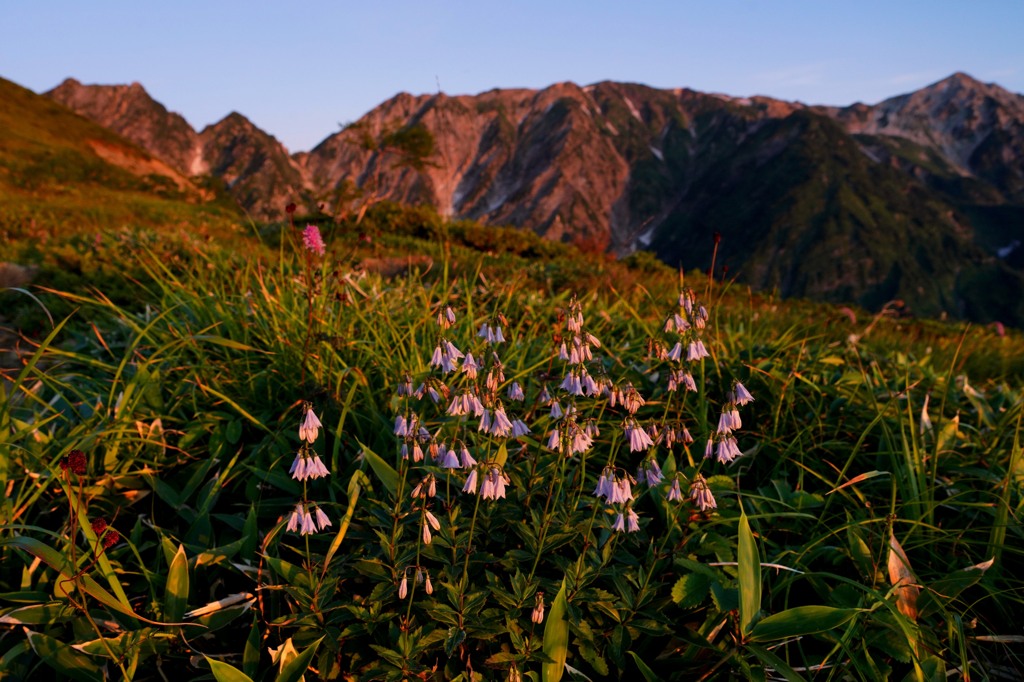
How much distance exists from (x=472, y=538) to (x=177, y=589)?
127 centimetres

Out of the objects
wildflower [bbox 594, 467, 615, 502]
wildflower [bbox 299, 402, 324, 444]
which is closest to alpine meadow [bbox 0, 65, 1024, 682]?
wildflower [bbox 594, 467, 615, 502]

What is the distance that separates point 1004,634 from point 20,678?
438cm

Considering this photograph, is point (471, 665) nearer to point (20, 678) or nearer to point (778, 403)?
point (20, 678)

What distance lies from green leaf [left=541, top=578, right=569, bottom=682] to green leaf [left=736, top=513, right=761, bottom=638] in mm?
675

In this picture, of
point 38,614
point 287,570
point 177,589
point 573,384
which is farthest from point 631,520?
point 38,614

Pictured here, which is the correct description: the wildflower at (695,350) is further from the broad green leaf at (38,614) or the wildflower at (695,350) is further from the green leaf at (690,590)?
the broad green leaf at (38,614)

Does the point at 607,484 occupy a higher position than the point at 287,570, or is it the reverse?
the point at 607,484

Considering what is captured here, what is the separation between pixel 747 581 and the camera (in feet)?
7.39

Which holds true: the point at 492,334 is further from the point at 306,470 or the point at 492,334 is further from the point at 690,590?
the point at 690,590

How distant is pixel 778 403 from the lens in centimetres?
381

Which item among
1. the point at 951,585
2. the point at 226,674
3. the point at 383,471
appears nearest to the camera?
the point at 226,674

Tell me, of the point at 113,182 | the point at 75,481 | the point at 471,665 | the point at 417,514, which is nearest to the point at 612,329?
the point at 417,514

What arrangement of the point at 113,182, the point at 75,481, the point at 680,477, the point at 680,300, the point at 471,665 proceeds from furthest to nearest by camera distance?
the point at 113,182 < the point at 75,481 < the point at 680,477 < the point at 680,300 < the point at 471,665

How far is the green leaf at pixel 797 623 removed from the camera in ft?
7.02
